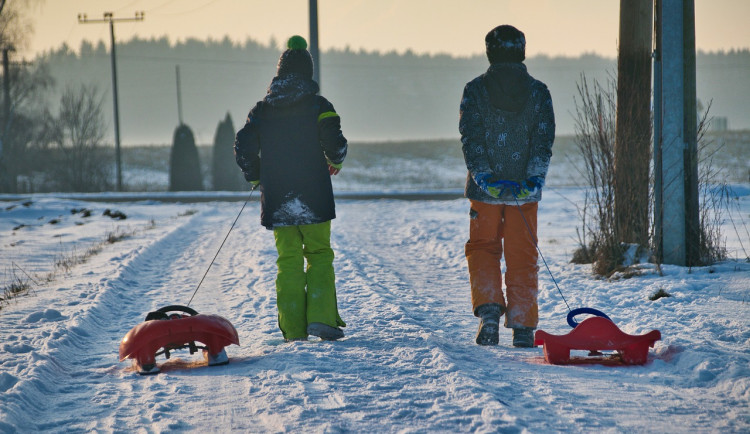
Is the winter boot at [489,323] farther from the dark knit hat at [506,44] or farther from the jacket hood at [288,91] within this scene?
the jacket hood at [288,91]

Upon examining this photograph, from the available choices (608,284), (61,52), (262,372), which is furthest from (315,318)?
(61,52)

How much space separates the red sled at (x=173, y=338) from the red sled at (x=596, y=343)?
182 cm

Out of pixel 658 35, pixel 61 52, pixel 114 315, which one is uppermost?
pixel 61 52

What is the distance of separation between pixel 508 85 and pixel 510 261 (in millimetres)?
1122

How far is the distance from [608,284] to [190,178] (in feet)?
96.0

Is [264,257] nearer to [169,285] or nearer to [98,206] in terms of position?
[169,285]

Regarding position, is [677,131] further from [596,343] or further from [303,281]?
[303,281]

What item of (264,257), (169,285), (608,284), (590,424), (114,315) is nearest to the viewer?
(590,424)

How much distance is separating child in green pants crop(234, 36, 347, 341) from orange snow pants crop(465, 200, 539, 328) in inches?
37.4

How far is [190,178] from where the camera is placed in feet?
112

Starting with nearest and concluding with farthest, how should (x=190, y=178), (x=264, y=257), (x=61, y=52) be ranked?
1. (x=264, y=257)
2. (x=190, y=178)
3. (x=61, y=52)

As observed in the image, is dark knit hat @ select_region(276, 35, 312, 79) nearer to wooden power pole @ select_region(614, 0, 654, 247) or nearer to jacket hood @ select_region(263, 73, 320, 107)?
jacket hood @ select_region(263, 73, 320, 107)

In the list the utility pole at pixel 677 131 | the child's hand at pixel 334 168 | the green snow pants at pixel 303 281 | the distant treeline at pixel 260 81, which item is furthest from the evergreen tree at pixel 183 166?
the distant treeline at pixel 260 81

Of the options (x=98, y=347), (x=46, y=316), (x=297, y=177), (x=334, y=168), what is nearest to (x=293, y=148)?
(x=297, y=177)
